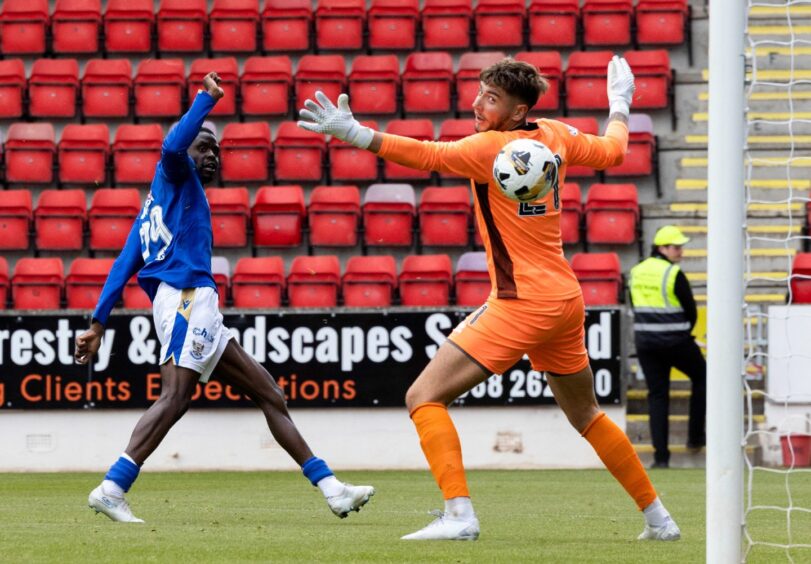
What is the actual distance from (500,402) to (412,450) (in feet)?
2.58

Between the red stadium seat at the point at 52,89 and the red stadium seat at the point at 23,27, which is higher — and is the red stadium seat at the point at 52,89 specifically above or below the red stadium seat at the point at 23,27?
below

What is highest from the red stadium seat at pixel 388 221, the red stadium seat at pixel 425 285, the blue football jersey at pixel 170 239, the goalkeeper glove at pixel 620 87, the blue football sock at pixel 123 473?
the goalkeeper glove at pixel 620 87

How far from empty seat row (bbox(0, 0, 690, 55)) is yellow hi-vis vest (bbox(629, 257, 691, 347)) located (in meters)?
5.25

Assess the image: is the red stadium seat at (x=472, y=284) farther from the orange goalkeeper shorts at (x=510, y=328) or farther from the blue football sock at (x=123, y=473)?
the orange goalkeeper shorts at (x=510, y=328)

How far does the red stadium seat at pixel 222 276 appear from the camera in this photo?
1288 cm

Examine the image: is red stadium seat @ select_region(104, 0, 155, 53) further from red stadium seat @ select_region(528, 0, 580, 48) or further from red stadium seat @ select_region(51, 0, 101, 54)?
red stadium seat @ select_region(528, 0, 580, 48)

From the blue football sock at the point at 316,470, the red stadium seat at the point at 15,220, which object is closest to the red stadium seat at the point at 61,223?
the red stadium seat at the point at 15,220

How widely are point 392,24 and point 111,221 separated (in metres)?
4.20

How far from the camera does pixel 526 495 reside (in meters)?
8.66

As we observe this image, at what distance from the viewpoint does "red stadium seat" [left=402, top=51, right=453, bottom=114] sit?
15.3 metres

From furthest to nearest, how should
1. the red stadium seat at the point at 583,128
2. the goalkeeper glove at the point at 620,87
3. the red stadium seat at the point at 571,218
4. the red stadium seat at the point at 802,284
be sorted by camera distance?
the red stadium seat at the point at 583,128 → the red stadium seat at the point at 571,218 → the red stadium seat at the point at 802,284 → the goalkeeper glove at the point at 620,87

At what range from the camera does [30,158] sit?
14.8 meters

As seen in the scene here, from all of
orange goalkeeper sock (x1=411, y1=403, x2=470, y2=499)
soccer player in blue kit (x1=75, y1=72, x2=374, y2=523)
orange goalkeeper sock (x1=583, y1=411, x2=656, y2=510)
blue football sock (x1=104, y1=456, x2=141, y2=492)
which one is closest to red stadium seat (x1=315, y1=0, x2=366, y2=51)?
soccer player in blue kit (x1=75, y1=72, x2=374, y2=523)

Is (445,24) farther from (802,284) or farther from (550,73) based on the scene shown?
(802,284)
